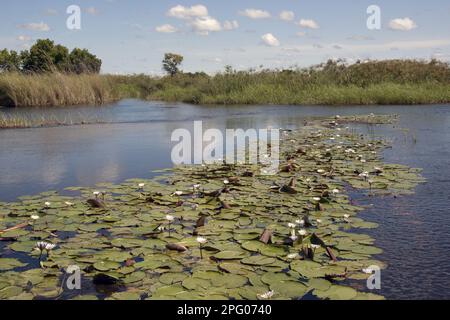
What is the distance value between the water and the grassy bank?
421 centimetres

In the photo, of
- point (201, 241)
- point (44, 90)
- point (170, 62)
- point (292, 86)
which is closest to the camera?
point (201, 241)

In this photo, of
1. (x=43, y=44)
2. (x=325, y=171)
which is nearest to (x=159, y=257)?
(x=325, y=171)

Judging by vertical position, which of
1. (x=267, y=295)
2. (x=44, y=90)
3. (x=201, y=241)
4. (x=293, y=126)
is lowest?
(x=267, y=295)

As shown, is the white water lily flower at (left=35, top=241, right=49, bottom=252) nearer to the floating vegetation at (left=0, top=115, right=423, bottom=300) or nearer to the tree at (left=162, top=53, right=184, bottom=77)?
the floating vegetation at (left=0, top=115, right=423, bottom=300)

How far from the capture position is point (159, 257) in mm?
3662

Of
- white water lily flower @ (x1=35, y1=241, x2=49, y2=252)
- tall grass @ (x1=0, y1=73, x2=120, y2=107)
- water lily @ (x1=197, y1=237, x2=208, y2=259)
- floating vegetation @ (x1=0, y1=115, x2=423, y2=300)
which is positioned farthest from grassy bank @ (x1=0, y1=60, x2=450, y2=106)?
white water lily flower @ (x1=35, y1=241, x2=49, y2=252)

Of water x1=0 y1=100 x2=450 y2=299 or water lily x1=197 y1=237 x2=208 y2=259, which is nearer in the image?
water x1=0 y1=100 x2=450 y2=299

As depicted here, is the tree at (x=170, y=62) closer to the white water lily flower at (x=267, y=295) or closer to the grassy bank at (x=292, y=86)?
the grassy bank at (x=292, y=86)

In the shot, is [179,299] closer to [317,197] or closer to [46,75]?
[317,197]

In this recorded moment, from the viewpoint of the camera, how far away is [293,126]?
517 inches

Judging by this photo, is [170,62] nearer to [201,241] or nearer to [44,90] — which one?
[44,90]

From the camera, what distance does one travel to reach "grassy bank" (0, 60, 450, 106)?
2109 cm

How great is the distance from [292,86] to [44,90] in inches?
475

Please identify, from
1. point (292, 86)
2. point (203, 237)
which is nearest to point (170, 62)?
point (292, 86)
